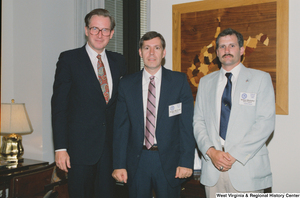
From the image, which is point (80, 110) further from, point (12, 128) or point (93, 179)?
point (12, 128)

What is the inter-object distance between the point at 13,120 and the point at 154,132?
7.19 ft

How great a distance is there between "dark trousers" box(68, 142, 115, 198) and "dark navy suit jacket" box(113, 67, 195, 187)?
16 centimetres

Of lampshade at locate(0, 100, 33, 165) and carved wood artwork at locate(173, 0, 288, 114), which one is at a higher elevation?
carved wood artwork at locate(173, 0, 288, 114)

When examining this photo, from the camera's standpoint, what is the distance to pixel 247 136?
204cm

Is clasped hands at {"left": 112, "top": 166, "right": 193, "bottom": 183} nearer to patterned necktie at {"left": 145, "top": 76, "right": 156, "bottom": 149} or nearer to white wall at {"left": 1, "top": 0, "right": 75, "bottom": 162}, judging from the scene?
patterned necktie at {"left": 145, "top": 76, "right": 156, "bottom": 149}

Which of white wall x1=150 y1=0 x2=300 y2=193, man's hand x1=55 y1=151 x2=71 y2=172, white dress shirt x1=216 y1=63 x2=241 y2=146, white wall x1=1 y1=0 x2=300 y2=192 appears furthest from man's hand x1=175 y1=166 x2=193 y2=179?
white wall x1=1 y1=0 x2=300 y2=192

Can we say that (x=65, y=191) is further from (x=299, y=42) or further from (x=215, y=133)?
(x=299, y=42)

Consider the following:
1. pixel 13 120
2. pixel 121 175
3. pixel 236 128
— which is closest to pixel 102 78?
pixel 121 175

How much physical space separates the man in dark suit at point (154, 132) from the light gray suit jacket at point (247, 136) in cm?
18

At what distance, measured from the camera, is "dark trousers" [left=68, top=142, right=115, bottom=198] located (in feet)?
7.12

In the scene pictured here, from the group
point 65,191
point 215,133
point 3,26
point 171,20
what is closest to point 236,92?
point 215,133

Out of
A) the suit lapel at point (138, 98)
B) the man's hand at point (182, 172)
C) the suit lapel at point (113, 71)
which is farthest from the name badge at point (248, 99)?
the suit lapel at point (113, 71)

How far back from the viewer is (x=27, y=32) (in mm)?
3826

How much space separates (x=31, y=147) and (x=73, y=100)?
2108 mm
